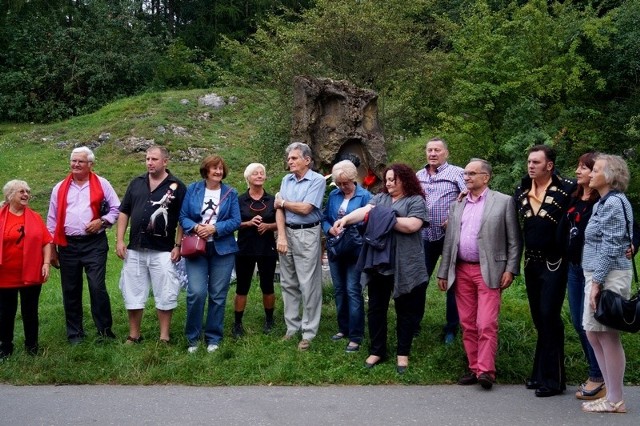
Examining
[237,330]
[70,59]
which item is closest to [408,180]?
[237,330]

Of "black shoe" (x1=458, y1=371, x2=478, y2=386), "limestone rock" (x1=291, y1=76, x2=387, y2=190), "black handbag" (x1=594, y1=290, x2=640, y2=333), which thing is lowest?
"black shoe" (x1=458, y1=371, x2=478, y2=386)

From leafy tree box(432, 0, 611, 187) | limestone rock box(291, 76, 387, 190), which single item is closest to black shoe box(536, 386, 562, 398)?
limestone rock box(291, 76, 387, 190)

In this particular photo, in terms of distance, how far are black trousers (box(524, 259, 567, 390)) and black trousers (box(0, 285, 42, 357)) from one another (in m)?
4.51

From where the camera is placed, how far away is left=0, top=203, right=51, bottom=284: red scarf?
23.1ft

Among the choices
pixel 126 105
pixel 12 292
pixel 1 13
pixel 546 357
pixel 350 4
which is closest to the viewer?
pixel 546 357

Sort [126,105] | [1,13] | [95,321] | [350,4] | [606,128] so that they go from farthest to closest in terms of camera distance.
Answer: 1. [1,13]
2. [126,105]
3. [350,4]
4. [606,128]
5. [95,321]

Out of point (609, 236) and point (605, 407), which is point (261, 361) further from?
point (609, 236)

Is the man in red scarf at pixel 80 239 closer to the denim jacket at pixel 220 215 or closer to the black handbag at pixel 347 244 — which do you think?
the denim jacket at pixel 220 215

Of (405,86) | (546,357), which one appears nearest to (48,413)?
(546,357)

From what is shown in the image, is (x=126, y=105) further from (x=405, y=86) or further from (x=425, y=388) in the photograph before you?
(x=425, y=388)

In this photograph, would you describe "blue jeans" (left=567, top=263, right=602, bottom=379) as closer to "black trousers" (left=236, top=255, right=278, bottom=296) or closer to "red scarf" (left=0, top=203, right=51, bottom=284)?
"black trousers" (left=236, top=255, right=278, bottom=296)

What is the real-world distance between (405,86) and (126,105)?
37.8ft

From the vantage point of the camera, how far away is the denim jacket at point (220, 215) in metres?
7.19

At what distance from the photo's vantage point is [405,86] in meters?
18.7
